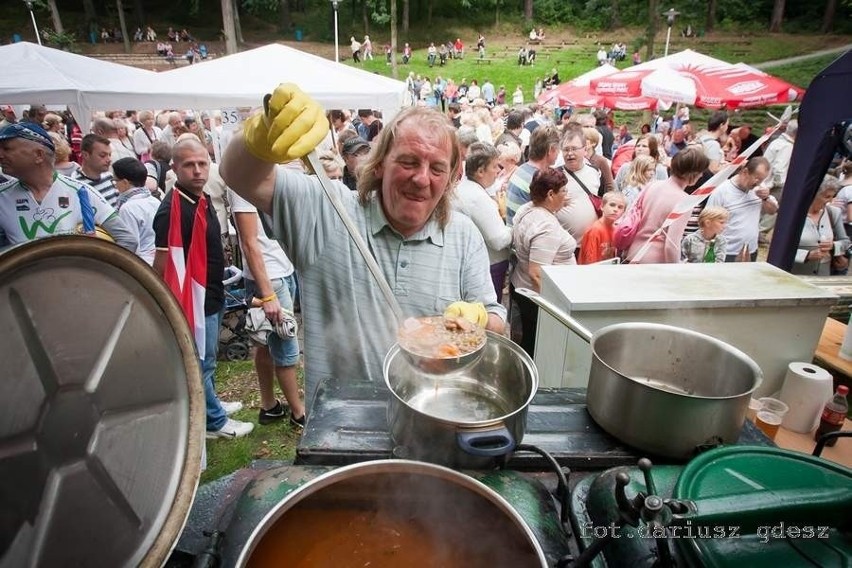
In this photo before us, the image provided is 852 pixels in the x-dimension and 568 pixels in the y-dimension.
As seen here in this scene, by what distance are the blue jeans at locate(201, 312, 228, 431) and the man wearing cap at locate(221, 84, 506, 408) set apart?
2003mm

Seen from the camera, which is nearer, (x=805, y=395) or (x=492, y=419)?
(x=492, y=419)

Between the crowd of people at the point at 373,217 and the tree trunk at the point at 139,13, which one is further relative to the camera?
the tree trunk at the point at 139,13

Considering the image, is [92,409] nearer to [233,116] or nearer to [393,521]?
[393,521]

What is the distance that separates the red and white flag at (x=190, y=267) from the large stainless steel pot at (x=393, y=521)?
8.35ft

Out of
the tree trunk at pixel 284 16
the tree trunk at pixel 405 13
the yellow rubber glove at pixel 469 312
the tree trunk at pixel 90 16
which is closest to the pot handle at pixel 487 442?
the yellow rubber glove at pixel 469 312

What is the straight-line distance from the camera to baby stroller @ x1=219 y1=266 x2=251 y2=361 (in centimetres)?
525

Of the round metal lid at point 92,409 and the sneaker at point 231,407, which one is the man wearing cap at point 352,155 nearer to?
the sneaker at point 231,407

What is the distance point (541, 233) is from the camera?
392 cm

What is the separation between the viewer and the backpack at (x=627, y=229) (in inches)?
177

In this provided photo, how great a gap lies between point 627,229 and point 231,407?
13.4 feet

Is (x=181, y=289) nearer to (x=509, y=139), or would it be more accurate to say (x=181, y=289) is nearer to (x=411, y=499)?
(x=411, y=499)

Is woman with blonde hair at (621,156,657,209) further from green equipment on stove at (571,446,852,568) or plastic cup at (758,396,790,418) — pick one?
green equipment on stove at (571,446,852,568)

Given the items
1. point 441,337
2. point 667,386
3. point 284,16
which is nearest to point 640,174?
point 667,386

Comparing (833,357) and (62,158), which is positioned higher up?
(62,158)
